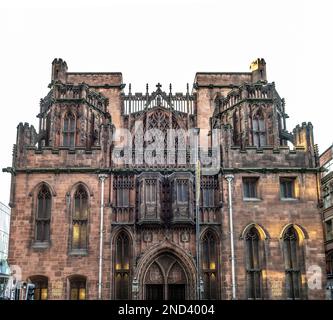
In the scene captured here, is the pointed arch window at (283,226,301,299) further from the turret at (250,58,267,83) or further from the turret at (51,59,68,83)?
the turret at (51,59,68,83)

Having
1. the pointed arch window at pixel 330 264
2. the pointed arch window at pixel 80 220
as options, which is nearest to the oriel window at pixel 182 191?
the pointed arch window at pixel 80 220

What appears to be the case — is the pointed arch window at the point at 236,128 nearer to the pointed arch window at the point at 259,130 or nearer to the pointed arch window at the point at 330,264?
the pointed arch window at the point at 259,130

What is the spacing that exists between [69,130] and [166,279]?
11.5m

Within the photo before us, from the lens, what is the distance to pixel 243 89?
105 ft

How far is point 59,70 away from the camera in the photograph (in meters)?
35.4

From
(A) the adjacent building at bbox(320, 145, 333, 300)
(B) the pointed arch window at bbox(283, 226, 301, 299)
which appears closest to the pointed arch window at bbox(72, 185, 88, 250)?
(B) the pointed arch window at bbox(283, 226, 301, 299)

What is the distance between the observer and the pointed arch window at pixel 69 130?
31181 millimetres

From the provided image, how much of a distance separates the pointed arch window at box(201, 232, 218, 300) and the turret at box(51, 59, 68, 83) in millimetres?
16203

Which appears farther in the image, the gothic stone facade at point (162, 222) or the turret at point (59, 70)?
the turret at point (59, 70)

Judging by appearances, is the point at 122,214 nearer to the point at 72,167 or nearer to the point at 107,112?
the point at 72,167

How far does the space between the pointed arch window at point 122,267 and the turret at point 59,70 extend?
1373 cm

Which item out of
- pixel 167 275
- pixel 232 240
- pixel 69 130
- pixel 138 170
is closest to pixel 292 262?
pixel 232 240
